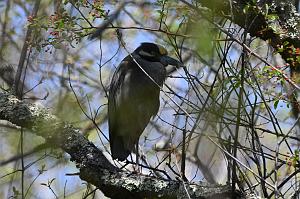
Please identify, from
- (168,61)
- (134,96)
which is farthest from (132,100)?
(168,61)

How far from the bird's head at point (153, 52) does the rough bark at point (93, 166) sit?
1153 mm

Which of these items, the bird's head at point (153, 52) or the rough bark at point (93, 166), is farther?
the bird's head at point (153, 52)

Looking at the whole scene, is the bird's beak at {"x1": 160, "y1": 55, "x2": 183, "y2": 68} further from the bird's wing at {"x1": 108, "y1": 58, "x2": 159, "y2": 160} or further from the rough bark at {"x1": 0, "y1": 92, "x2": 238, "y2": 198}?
the rough bark at {"x1": 0, "y1": 92, "x2": 238, "y2": 198}

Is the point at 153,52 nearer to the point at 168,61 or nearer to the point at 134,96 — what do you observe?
the point at 168,61

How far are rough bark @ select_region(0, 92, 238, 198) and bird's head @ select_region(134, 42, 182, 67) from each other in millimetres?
1153

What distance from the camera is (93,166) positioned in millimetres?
2826

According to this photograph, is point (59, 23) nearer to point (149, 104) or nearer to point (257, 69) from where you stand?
point (257, 69)

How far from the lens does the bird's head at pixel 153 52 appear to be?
13.1 ft

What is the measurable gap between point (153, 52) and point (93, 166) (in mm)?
1414

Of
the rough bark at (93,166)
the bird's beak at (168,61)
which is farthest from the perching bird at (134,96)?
the rough bark at (93,166)

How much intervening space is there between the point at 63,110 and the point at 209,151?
867 mm

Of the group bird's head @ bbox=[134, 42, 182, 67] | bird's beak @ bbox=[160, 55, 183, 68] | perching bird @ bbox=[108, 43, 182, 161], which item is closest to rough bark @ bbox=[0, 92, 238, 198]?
perching bird @ bbox=[108, 43, 182, 161]

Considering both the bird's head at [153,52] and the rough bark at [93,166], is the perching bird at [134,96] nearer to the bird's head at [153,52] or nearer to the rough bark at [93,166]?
the bird's head at [153,52]

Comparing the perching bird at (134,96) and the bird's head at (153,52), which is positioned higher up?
the bird's head at (153,52)
